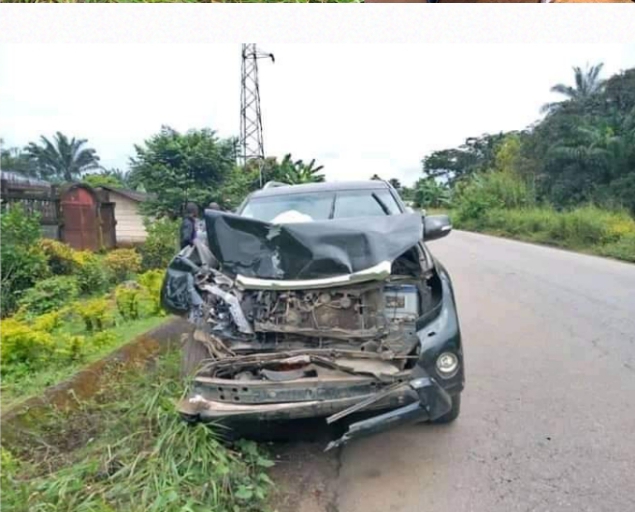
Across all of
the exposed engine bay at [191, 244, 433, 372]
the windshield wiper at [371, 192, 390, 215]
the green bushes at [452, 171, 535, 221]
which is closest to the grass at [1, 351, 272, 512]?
the exposed engine bay at [191, 244, 433, 372]

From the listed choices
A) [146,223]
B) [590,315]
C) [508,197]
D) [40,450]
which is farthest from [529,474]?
[508,197]

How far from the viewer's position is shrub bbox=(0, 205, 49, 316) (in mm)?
4371

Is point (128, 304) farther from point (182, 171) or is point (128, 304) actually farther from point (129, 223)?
point (182, 171)

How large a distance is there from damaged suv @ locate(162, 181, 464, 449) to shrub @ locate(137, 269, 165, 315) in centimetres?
177

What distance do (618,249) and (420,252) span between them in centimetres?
982

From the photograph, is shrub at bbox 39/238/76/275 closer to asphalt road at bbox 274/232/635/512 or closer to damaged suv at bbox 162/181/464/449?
damaged suv at bbox 162/181/464/449

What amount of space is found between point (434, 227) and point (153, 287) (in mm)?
2892

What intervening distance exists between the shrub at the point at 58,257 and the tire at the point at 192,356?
9.95 ft

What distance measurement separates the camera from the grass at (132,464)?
79.9 inches

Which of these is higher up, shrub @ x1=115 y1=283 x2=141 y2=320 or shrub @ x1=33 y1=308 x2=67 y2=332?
shrub @ x1=33 y1=308 x2=67 y2=332

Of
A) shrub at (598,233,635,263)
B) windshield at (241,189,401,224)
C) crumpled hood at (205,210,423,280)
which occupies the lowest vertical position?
shrub at (598,233,635,263)

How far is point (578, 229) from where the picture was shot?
1339cm

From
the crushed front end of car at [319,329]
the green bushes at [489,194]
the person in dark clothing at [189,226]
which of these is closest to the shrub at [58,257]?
the person in dark clothing at [189,226]

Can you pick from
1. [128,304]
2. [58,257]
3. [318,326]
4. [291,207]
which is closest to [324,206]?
[291,207]
